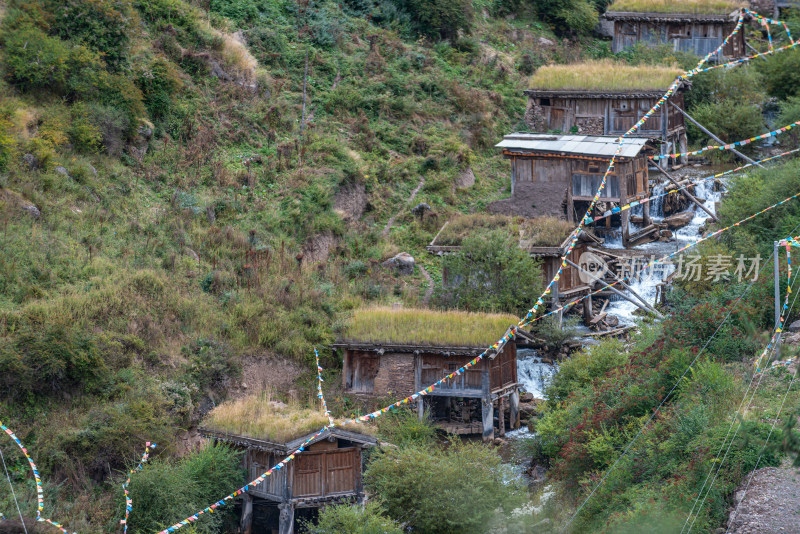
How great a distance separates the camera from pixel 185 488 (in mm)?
20859

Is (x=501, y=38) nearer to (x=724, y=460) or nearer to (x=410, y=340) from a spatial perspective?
(x=410, y=340)

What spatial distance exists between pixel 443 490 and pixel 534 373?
10.2 metres

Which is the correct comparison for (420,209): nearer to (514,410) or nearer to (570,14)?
(514,410)

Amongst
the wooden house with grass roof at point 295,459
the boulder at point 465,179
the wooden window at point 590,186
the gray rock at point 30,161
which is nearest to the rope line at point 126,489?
the wooden house with grass roof at point 295,459

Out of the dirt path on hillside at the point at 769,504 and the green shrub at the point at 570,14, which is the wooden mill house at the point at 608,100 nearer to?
the green shrub at the point at 570,14

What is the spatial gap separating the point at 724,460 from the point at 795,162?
19.2 m

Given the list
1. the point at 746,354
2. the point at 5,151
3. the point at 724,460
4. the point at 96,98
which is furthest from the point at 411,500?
the point at 96,98

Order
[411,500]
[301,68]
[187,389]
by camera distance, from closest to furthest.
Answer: [411,500]
[187,389]
[301,68]

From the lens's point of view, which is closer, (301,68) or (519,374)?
(519,374)

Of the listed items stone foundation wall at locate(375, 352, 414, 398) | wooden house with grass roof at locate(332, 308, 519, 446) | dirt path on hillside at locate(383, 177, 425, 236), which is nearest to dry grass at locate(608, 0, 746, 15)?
dirt path on hillside at locate(383, 177, 425, 236)

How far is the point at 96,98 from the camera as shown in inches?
1271

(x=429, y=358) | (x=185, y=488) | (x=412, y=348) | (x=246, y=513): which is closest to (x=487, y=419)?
(x=429, y=358)

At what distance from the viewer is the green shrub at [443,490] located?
20.0 meters

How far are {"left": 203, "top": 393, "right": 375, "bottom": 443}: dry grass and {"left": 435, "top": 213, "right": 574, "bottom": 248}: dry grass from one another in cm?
1028
